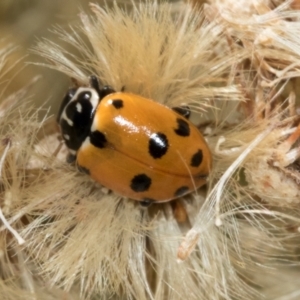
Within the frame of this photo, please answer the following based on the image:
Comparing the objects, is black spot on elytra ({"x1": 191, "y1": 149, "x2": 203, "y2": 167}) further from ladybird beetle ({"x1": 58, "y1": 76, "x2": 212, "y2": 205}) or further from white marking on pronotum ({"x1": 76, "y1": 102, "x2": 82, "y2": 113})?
white marking on pronotum ({"x1": 76, "y1": 102, "x2": 82, "y2": 113})

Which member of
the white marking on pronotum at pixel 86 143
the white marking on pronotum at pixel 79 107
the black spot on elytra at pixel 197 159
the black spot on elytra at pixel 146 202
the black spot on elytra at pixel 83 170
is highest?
the white marking on pronotum at pixel 79 107

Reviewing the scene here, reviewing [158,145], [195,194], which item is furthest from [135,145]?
[195,194]

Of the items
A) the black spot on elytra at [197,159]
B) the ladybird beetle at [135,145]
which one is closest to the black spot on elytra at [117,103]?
the ladybird beetle at [135,145]

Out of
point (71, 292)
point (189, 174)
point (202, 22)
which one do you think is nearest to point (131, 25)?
point (202, 22)

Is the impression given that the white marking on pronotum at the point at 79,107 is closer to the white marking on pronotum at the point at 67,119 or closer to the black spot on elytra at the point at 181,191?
the white marking on pronotum at the point at 67,119

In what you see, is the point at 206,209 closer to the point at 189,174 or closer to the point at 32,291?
the point at 189,174

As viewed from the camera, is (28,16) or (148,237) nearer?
(148,237)

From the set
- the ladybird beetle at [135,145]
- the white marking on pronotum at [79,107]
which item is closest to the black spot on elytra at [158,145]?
the ladybird beetle at [135,145]

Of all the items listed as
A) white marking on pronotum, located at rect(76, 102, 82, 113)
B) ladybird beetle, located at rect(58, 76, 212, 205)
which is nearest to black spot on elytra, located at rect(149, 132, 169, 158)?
ladybird beetle, located at rect(58, 76, 212, 205)

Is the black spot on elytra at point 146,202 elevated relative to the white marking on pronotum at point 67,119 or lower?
lower
